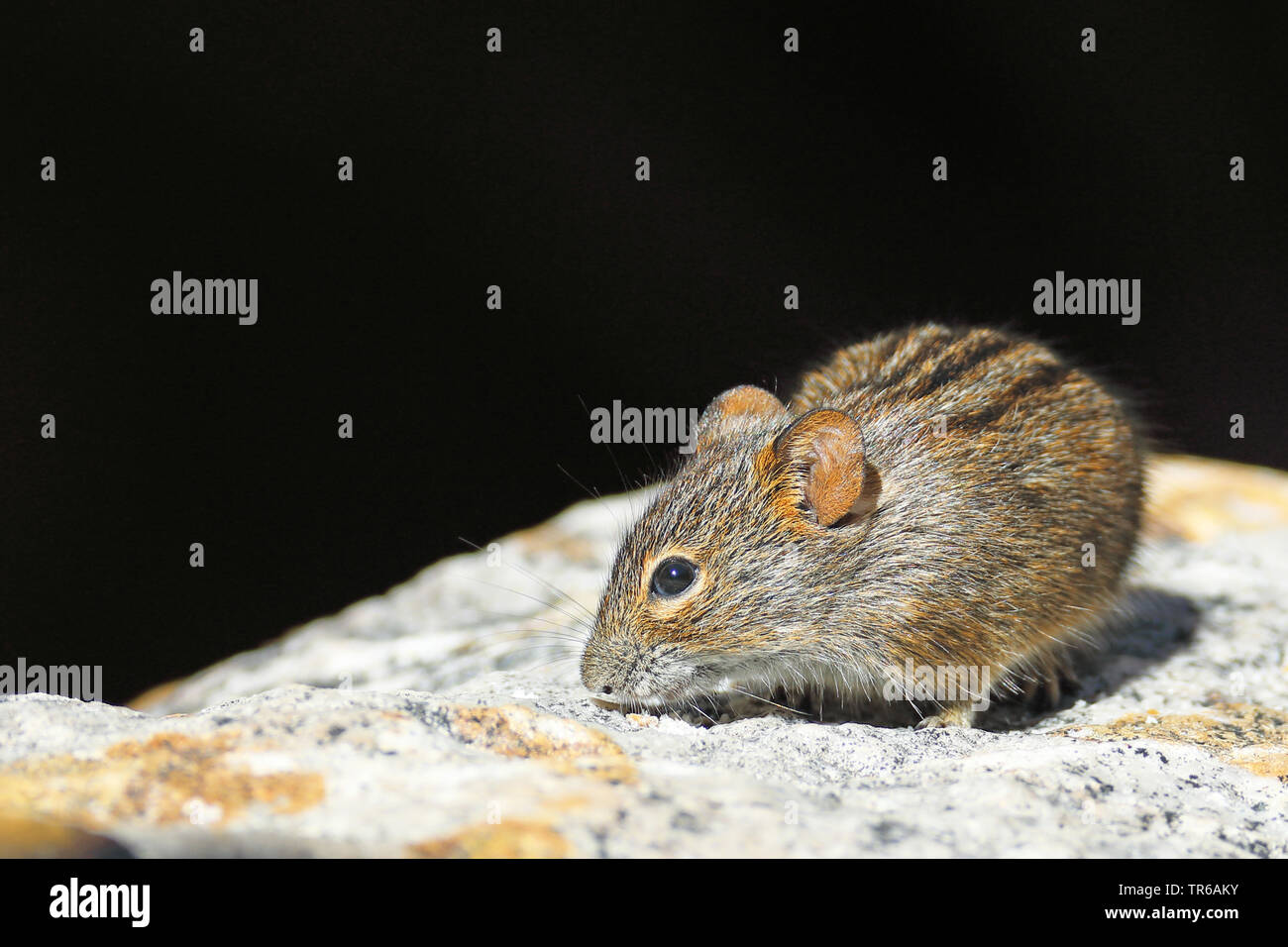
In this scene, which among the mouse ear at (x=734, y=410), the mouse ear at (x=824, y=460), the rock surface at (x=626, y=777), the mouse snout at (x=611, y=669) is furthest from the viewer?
the mouse ear at (x=734, y=410)

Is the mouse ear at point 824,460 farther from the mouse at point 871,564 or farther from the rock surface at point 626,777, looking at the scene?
the rock surface at point 626,777

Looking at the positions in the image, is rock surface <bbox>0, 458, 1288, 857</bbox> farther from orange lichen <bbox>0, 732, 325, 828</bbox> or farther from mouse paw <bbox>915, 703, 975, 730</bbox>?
mouse paw <bbox>915, 703, 975, 730</bbox>

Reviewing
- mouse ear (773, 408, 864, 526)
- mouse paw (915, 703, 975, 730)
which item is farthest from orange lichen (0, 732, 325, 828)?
mouse paw (915, 703, 975, 730)

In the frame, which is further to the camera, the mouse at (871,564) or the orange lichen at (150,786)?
the mouse at (871,564)

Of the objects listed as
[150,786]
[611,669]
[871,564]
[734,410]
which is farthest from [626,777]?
[734,410]

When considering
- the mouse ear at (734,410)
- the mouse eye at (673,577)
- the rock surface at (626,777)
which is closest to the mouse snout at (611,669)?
the rock surface at (626,777)

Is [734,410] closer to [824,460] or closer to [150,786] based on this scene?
[824,460]

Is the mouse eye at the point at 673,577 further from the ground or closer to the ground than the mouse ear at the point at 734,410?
closer to the ground

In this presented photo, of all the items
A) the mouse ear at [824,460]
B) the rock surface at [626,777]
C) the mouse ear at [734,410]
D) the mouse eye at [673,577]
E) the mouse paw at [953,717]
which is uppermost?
the mouse ear at [734,410]
